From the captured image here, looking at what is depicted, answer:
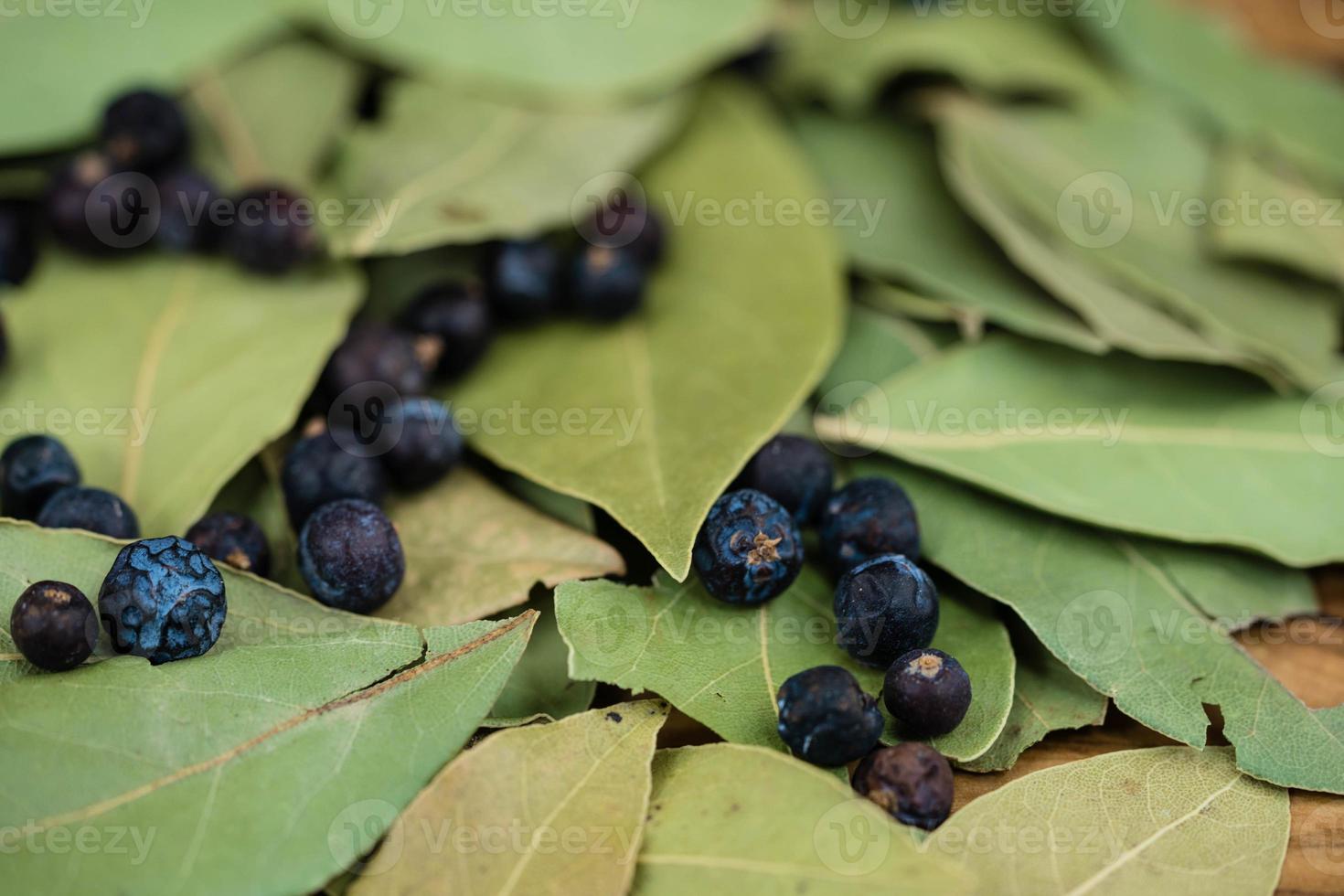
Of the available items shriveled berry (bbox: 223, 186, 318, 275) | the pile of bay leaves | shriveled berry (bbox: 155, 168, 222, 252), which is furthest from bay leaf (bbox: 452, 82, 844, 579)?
shriveled berry (bbox: 155, 168, 222, 252)

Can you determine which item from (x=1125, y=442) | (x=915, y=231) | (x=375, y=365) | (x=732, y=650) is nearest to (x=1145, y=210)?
(x=915, y=231)

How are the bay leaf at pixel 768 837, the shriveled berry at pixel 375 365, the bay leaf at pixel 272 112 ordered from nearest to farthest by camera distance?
the bay leaf at pixel 768 837
the shriveled berry at pixel 375 365
the bay leaf at pixel 272 112

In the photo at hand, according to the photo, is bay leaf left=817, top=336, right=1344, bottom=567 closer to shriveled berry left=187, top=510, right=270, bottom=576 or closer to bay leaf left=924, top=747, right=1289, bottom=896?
bay leaf left=924, top=747, right=1289, bottom=896

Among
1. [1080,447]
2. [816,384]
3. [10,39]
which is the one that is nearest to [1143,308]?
[1080,447]

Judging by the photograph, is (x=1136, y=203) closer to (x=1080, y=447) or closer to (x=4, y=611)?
(x=1080, y=447)

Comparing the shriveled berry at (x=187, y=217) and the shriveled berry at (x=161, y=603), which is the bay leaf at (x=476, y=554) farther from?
the shriveled berry at (x=187, y=217)

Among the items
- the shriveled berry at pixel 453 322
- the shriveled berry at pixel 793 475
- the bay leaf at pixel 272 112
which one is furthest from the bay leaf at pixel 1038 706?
the bay leaf at pixel 272 112

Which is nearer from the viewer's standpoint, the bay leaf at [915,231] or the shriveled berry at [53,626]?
the shriveled berry at [53,626]
